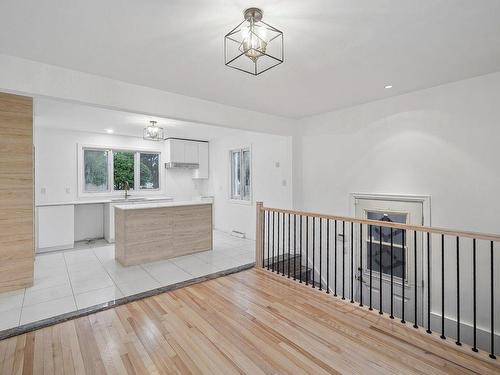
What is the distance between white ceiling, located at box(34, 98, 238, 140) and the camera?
4.28m

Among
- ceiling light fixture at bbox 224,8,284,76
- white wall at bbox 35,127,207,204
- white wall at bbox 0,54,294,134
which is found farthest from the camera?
white wall at bbox 35,127,207,204

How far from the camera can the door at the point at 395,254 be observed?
370 cm

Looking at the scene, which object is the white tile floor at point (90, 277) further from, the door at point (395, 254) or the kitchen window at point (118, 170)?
the door at point (395, 254)

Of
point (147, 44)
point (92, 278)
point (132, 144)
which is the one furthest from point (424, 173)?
point (132, 144)

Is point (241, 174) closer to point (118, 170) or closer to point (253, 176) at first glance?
point (253, 176)

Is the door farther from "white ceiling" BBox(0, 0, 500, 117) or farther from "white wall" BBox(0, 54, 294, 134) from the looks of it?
"white wall" BBox(0, 54, 294, 134)

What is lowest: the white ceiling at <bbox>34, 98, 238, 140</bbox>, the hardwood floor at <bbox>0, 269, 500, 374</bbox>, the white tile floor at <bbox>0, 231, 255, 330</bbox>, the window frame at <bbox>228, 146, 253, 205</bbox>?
the hardwood floor at <bbox>0, 269, 500, 374</bbox>

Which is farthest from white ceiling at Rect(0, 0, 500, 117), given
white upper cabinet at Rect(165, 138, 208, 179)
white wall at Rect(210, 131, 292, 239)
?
white upper cabinet at Rect(165, 138, 208, 179)

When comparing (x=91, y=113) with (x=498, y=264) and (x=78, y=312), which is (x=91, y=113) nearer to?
(x=78, y=312)

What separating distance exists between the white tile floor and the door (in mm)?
1971

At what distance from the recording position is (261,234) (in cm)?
411

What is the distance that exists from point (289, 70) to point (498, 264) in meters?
3.23

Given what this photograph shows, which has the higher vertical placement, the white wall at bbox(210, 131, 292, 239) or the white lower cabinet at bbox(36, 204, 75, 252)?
the white wall at bbox(210, 131, 292, 239)

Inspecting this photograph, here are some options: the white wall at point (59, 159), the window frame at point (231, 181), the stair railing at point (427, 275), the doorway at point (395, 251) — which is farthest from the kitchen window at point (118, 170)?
the doorway at point (395, 251)
